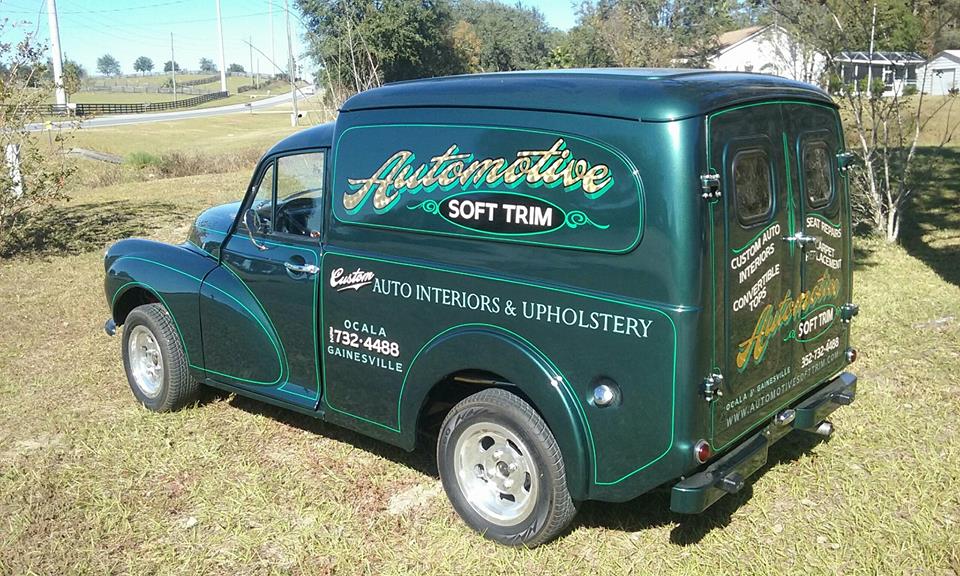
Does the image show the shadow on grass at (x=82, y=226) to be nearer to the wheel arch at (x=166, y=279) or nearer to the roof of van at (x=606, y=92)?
the wheel arch at (x=166, y=279)

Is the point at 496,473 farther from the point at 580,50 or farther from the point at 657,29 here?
the point at 580,50

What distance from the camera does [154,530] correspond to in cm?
413

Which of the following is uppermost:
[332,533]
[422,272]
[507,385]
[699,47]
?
[699,47]

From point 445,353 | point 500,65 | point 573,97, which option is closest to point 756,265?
point 573,97

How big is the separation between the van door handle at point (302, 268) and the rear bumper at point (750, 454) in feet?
7.12

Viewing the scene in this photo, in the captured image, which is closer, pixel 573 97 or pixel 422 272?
pixel 573 97

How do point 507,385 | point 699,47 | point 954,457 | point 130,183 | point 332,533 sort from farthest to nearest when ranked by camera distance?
point 699,47 < point 130,183 < point 954,457 < point 332,533 < point 507,385

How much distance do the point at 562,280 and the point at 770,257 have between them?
93cm

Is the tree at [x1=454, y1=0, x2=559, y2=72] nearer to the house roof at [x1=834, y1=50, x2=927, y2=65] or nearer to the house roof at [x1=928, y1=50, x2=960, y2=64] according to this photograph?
the house roof at [x1=928, y1=50, x2=960, y2=64]

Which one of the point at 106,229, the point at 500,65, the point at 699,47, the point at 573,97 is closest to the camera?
the point at 573,97

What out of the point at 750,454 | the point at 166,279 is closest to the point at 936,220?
the point at 750,454

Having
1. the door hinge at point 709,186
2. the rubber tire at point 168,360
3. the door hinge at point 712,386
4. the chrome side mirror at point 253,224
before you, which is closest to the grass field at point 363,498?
the rubber tire at point 168,360

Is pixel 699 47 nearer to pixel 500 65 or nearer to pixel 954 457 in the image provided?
pixel 500 65

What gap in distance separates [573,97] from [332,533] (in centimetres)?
237
